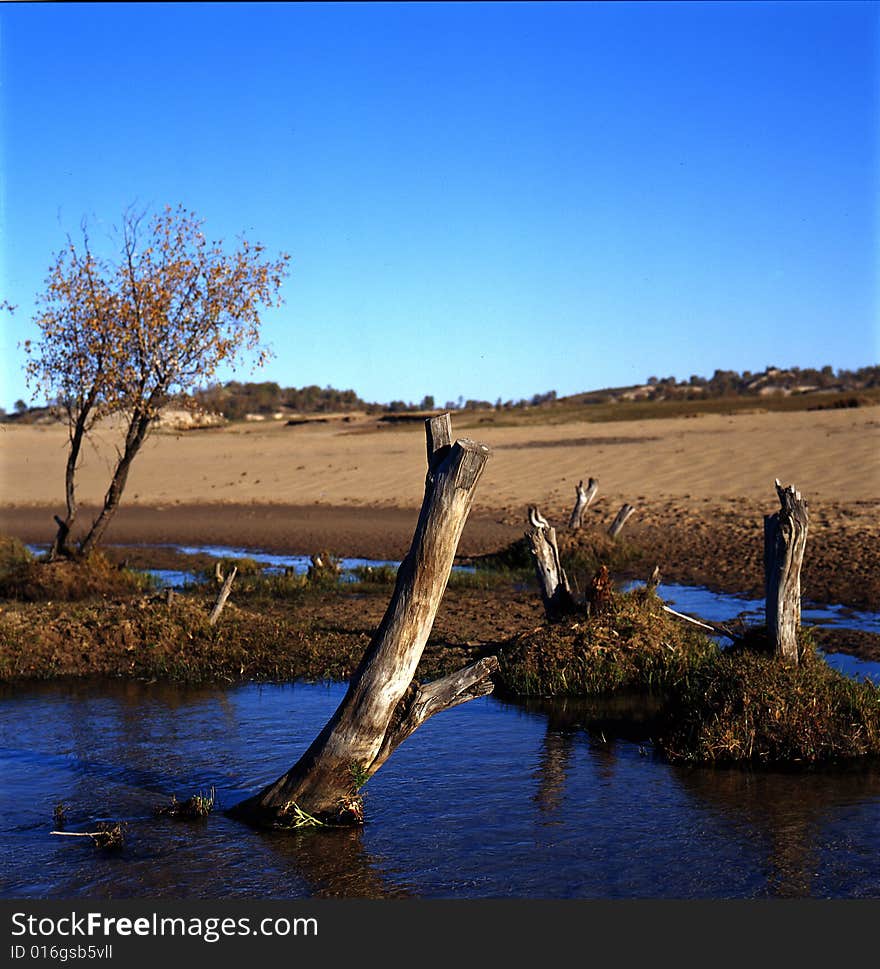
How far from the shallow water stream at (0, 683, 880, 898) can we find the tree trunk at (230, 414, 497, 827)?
0.76 feet

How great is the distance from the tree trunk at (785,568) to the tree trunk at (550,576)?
3.13 metres

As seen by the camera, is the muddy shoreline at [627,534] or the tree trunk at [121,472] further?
the muddy shoreline at [627,534]

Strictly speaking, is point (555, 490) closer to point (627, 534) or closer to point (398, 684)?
point (627, 534)

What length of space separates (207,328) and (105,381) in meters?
1.70

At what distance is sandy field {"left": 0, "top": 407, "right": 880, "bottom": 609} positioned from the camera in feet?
68.7

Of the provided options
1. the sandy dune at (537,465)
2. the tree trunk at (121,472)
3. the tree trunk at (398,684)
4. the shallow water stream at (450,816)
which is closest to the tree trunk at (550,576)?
the shallow water stream at (450,816)

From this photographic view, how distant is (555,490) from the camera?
100.0 ft

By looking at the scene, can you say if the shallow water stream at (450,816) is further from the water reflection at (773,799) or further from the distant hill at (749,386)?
the distant hill at (749,386)

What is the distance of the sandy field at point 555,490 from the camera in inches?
824

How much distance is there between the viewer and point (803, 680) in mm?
9711

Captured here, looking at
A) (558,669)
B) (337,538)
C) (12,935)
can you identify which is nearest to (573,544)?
(337,538)

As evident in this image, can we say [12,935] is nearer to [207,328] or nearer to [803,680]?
[803,680]

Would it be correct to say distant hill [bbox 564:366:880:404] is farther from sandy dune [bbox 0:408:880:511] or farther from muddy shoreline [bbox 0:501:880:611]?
muddy shoreline [bbox 0:501:880:611]

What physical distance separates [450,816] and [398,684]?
4.36 ft
